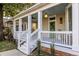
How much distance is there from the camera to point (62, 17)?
6.66 meters

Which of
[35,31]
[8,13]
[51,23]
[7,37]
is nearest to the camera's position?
[8,13]

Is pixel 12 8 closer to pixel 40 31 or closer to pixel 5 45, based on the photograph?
pixel 5 45

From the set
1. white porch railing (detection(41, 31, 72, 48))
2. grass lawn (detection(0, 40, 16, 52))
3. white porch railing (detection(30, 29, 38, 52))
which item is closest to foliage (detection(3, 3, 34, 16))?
grass lawn (detection(0, 40, 16, 52))

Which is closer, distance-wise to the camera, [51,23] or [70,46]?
[70,46]

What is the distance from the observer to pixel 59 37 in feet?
16.1

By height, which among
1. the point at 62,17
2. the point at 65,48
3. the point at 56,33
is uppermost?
the point at 62,17

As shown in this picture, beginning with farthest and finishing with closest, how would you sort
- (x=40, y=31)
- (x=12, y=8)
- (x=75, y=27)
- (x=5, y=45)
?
(x=40, y=31) → (x=5, y=45) → (x=12, y=8) → (x=75, y=27)

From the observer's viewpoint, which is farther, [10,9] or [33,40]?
[33,40]

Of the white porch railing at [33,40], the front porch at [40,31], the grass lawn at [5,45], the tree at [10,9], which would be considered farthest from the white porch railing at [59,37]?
the tree at [10,9]

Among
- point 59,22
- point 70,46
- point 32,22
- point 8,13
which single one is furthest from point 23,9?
point 59,22

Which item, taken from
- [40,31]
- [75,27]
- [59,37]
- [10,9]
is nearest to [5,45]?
[10,9]

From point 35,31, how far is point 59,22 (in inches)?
63.4

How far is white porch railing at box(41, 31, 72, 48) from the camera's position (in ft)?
14.9

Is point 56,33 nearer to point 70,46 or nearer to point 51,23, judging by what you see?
point 70,46
